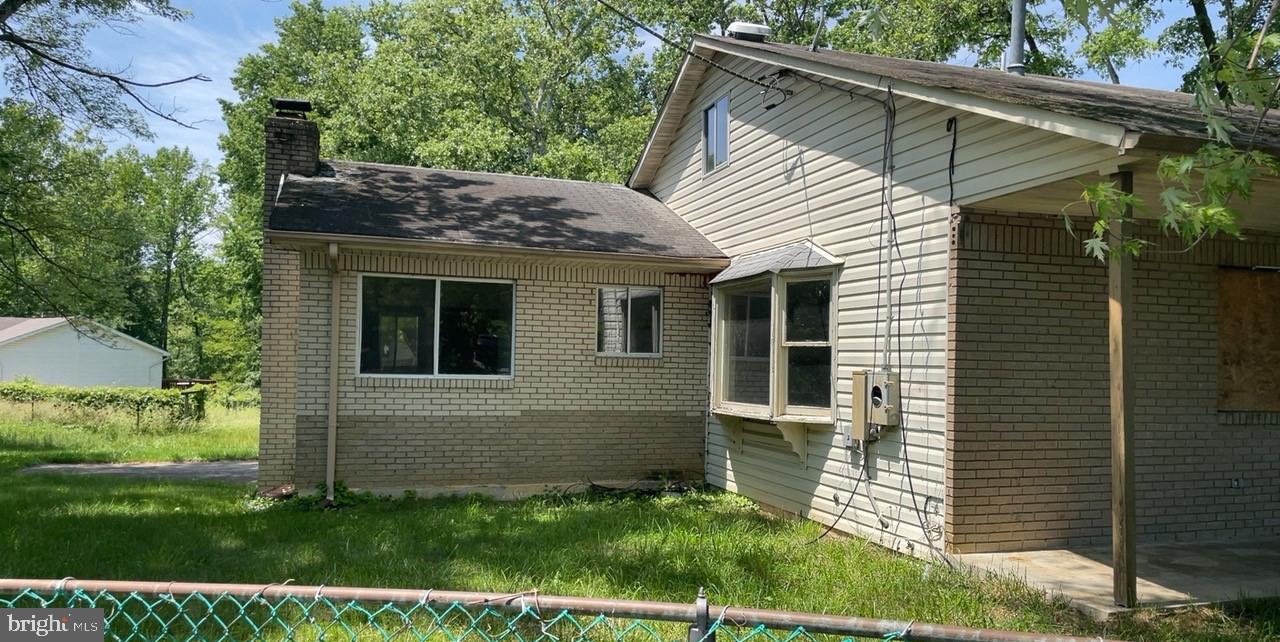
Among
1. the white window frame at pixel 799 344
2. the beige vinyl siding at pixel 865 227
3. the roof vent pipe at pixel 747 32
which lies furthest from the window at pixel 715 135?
the white window frame at pixel 799 344

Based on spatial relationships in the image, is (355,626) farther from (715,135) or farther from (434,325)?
(715,135)

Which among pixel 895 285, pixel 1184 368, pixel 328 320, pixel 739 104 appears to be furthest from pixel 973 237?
pixel 328 320

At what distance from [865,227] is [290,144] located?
803cm

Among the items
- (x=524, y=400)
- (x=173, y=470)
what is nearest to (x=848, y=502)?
(x=524, y=400)

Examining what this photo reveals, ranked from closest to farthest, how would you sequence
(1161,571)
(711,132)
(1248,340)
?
1. (1161,571)
2. (1248,340)
3. (711,132)

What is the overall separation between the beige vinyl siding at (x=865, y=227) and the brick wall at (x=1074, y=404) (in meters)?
0.27

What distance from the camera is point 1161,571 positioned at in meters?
6.61

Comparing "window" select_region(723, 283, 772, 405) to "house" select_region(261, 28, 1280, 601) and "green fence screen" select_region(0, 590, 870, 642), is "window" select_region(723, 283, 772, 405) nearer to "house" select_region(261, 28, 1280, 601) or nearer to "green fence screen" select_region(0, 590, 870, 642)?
"house" select_region(261, 28, 1280, 601)

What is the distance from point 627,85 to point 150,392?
18512 mm

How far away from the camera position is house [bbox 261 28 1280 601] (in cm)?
713

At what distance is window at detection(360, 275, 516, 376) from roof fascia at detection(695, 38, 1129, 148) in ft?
14.9

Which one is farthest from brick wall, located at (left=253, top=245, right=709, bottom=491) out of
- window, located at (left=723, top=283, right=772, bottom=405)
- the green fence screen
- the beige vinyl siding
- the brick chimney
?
the green fence screen

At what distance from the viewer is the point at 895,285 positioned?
7852 mm

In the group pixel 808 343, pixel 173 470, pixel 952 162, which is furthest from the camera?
pixel 173 470
